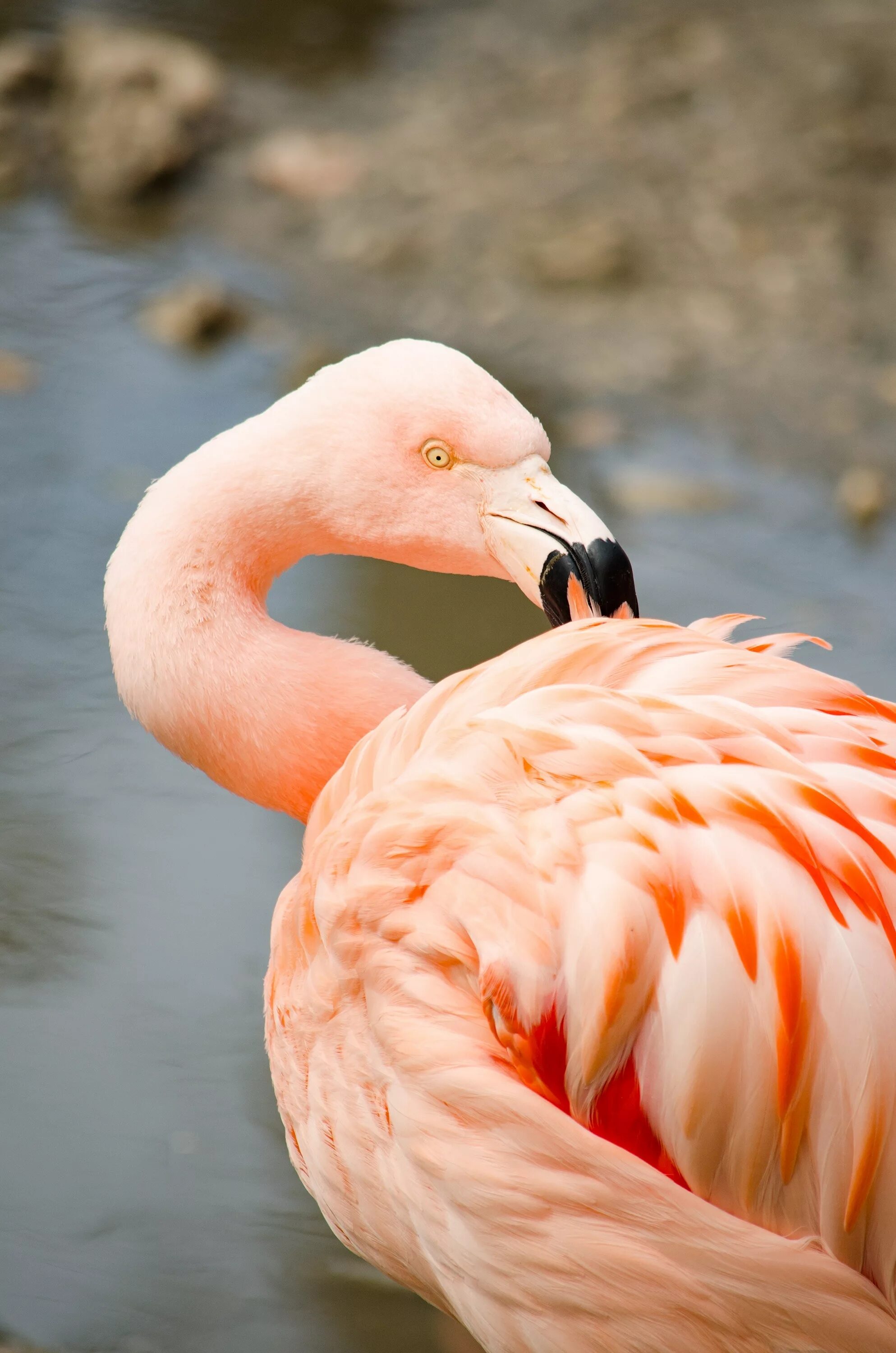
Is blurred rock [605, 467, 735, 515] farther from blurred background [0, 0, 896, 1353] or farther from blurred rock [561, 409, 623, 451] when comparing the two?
blurred rock [561, 409, 623, 451]

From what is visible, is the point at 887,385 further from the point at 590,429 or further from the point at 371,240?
the point at 371,240

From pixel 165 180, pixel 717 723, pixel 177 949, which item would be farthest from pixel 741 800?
pixel 165 180

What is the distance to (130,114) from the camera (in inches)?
171

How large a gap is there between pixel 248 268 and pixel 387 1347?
3275mm

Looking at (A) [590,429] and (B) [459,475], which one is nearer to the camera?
(B) [459,475]

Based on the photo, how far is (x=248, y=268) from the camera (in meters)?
4.13

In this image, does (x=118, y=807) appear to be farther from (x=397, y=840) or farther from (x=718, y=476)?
(x=718, y=476)

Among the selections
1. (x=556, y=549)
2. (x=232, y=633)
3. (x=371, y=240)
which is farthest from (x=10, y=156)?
(x=556, y=549)

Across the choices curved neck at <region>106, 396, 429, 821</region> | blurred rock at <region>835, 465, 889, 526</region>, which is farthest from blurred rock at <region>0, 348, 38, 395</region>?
blurred rock at <region>835, 465, 889, 526</region>

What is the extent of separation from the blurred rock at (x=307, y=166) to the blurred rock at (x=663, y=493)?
1721mm

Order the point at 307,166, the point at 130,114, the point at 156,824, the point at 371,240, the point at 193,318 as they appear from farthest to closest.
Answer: the point at 307,166, the point at 130,114, the point at 371,240, the point at 193,318, the point at 156,824

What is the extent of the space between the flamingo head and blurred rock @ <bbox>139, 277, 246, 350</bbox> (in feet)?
7.44

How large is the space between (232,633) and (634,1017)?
770 mm

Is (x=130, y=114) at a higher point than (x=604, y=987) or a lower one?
higher
